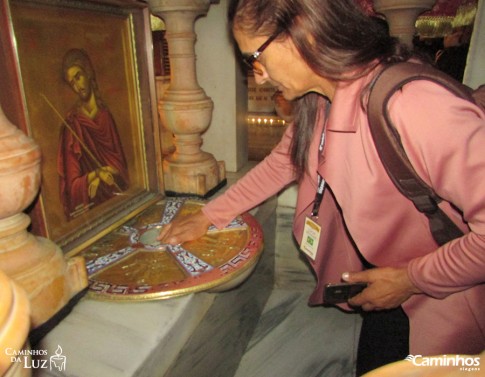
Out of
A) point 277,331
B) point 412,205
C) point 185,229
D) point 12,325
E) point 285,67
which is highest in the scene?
point 285,67

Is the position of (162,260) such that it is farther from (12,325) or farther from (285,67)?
(12,325)

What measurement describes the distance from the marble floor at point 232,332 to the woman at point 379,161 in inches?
26.7

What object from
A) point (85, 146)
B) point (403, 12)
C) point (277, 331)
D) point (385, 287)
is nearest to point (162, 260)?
point (85, 146)

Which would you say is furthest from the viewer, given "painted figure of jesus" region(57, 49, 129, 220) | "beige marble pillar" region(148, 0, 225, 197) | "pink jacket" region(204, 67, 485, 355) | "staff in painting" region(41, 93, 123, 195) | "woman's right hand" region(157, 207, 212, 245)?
"beige marble pillar" region(148, 0, 225, 197)

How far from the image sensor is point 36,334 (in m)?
1.15

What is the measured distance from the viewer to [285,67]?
3.67 feet

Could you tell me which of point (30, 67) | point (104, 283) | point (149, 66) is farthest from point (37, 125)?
point (149, 66)

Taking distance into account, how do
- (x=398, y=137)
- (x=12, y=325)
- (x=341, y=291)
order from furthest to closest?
(x=341, y=291) < (x=398, y=137) < (x=12, y=325)

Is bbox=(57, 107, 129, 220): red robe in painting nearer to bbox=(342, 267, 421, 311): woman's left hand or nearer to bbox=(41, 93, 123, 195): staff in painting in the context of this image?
bbox=(41, 93, 123, 195): staff in painting

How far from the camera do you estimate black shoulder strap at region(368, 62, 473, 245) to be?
3.03 feet

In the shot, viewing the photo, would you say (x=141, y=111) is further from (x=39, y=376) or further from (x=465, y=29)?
(x=465, y=29)

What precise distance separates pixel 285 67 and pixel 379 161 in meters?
0.42

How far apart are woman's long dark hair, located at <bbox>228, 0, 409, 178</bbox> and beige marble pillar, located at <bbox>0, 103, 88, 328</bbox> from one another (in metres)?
0.76

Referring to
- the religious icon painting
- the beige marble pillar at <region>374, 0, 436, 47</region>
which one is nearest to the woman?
the religious icon painting
